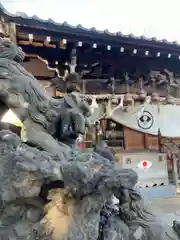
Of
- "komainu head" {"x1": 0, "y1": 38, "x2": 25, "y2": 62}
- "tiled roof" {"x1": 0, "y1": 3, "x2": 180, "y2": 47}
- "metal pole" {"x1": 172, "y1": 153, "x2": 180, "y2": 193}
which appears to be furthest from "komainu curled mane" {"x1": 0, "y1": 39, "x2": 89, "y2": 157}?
"metal pole" {"x1": 172, "y1": 153, "x2": 180, "y2": 193}

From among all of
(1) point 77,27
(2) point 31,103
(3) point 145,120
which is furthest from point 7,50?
(3) point 145,120

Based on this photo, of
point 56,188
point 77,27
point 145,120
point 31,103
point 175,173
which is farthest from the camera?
point 175,173

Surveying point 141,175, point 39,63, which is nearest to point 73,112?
point 39,63

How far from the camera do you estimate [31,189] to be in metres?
1.30

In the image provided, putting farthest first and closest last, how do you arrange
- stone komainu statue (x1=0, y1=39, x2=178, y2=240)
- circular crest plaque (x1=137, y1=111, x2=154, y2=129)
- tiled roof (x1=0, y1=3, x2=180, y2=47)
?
circular crest plaque (x1=137, y1=111, x2=154, y2=129) < tiled roof (x1=0, y1=3, x2=180, y2=47) < stone komainu statue (x1=0, y1=39, x2=178, y2=240)

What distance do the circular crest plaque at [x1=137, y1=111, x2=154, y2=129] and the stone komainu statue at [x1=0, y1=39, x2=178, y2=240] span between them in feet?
13.9

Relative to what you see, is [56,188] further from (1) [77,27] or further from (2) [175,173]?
(2) [175,173]

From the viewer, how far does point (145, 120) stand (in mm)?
5844

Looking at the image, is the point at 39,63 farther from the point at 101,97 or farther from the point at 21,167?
the point at 21,167

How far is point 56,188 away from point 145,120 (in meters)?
4.75

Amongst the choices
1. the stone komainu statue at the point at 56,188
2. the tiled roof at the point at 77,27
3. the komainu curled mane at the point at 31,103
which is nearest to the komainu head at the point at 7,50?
the komainu curled mane at the point at 31,103

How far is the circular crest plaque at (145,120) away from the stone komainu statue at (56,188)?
4.24 metres

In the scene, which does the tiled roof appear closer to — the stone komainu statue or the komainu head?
the komainu head

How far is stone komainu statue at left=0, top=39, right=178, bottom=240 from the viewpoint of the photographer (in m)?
1.27
